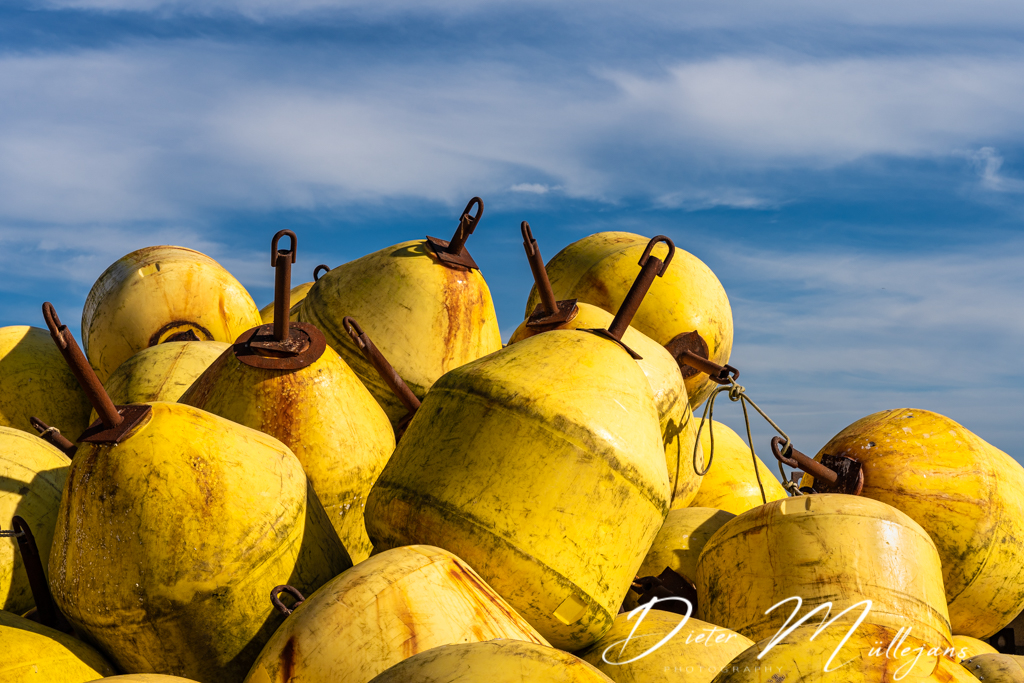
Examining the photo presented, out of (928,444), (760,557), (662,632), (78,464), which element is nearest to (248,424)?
(78,464)

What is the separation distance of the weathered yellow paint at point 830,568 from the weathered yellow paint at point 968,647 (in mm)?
436

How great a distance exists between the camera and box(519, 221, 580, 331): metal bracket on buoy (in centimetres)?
368

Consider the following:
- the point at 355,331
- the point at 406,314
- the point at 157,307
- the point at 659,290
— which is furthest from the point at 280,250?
the point at 659,290

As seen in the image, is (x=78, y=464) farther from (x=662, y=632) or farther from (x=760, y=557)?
(x=760, y=557)

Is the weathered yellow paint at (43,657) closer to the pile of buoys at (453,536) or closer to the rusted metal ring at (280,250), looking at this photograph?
the pile of buoys at (453,536)

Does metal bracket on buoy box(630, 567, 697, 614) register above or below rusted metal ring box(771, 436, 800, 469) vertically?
below

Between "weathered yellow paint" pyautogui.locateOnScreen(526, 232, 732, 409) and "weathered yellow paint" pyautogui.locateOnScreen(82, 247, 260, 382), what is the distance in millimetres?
1690

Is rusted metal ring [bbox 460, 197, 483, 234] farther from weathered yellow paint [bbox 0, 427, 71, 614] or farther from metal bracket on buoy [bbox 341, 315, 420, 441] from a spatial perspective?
weathered yellow paint [bbox 0, 427, 71, 614]

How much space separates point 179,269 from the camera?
4.72 metres

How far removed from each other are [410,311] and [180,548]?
167cm

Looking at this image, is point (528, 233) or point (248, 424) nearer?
point (248, 424)

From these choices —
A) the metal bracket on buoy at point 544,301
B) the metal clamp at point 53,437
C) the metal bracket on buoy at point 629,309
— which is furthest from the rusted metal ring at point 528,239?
the metal clamp at point 53,437

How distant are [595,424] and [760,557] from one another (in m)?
0.97

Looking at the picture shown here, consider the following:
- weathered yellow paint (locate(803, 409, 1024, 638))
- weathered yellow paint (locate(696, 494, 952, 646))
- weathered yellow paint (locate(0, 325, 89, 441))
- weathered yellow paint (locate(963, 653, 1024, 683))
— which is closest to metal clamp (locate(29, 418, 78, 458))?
weathered yellow paint (locate(0, 325, 89, 441))
